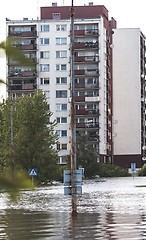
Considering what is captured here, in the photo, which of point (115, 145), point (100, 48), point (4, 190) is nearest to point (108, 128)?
point (115, 145)

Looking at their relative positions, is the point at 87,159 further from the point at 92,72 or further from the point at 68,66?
the point at 68,66

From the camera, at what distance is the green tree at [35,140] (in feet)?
232

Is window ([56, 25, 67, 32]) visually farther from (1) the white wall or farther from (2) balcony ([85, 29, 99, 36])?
(1) the white wall

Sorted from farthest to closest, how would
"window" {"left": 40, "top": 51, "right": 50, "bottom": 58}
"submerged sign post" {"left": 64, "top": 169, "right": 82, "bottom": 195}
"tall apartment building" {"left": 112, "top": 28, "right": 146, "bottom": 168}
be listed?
"tall apartment building" {"left": 112, "top": 28, "right": 146, "bottom": 168}
"window" {"left": 40, "top": 51, "right": 50, "bottom": 58}
"submerged sign post" {"left": 64, "top": 169, "right": 82, "bottom": 195}

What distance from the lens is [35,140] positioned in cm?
7100

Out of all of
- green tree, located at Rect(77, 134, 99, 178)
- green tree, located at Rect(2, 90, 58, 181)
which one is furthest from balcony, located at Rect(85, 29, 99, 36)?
green tree, located at Rect(2, 90, 58, 181)

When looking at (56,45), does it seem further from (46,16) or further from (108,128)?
(108,128)

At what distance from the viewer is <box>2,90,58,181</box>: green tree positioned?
70.8m

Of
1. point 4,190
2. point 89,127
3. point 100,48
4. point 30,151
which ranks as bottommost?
point 4,190

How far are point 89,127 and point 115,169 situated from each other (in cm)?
1373

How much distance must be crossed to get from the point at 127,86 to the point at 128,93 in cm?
151

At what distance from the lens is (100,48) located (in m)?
133

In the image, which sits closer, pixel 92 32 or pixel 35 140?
pixel 35 140

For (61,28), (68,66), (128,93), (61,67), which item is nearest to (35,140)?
(68,66)
